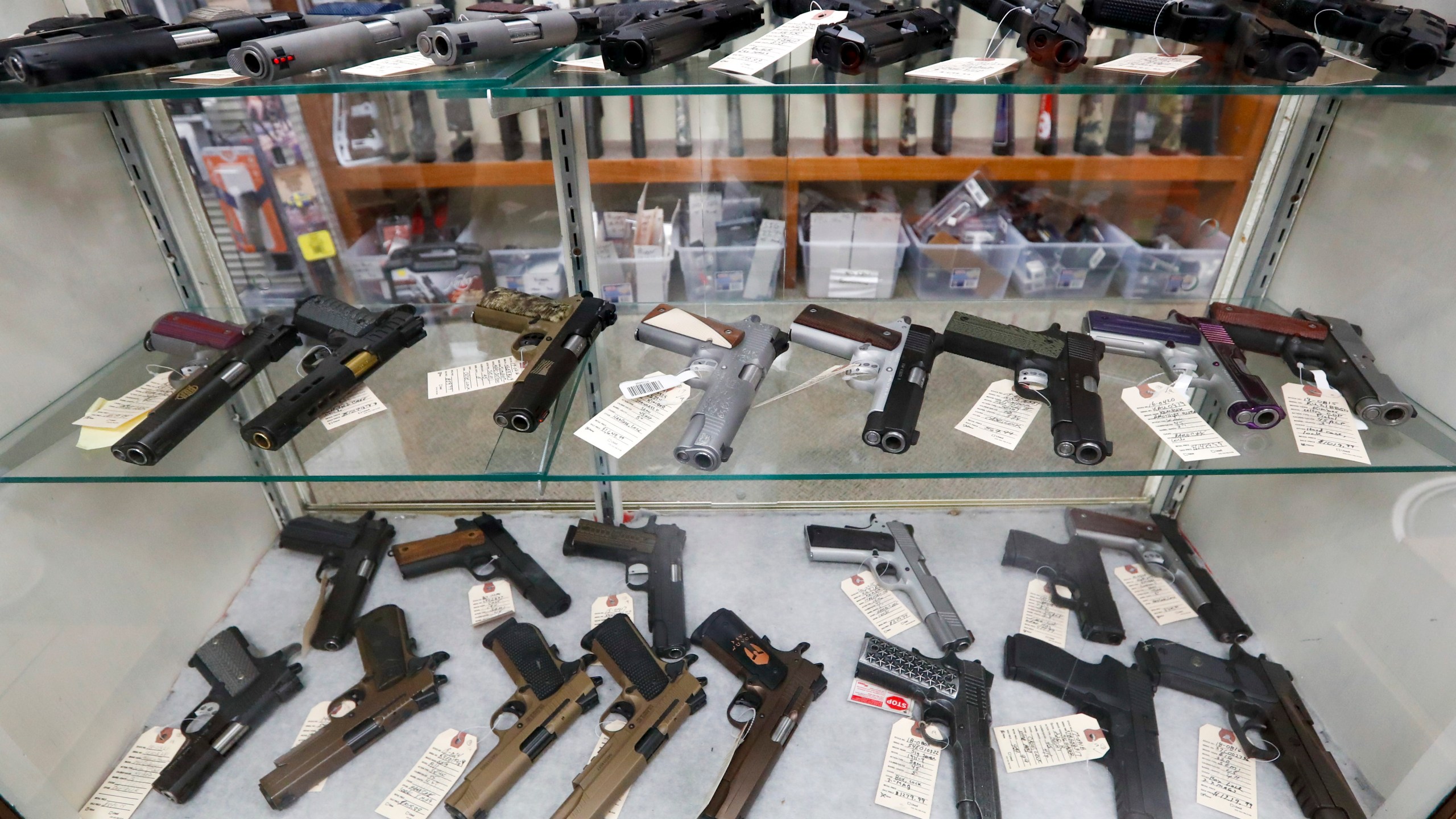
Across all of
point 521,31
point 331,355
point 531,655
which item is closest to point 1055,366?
point 521,31

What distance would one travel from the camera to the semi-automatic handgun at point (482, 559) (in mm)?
2277

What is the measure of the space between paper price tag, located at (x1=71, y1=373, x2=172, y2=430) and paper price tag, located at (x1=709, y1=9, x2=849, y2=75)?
55.9 inches

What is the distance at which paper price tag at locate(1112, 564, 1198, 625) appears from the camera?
2.21 metres

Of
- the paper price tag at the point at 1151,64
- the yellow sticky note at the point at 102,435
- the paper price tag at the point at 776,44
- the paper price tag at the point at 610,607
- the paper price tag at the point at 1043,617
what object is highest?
the paper price tag at the point at 776,44

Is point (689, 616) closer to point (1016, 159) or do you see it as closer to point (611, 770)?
point (611, 770)

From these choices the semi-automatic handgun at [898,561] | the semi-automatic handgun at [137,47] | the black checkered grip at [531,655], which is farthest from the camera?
the semi-automatic handgun at [898,561]

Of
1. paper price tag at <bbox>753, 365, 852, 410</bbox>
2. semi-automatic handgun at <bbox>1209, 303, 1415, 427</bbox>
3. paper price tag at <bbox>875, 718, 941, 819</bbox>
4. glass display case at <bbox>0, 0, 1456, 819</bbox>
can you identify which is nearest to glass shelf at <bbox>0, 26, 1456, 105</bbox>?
glass display case at <bbox>0, 0, 1456, 819</bbox>

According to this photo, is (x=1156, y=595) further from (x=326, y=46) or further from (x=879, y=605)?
(x=326, y=46)

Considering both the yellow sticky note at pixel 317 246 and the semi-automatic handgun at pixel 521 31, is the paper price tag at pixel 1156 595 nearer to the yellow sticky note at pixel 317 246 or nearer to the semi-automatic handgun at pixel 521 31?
the semi-automatic handgun at pixel 521 31

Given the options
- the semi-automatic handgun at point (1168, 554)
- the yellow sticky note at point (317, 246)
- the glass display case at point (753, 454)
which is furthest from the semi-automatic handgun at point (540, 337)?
the semi-automatic handgun at point (1168, 554)

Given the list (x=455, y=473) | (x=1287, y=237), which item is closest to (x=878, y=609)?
(x=455, y=473)

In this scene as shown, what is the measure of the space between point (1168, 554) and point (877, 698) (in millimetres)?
1112

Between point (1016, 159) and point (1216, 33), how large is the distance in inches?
56.2

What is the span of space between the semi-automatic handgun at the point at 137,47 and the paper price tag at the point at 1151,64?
165cm
